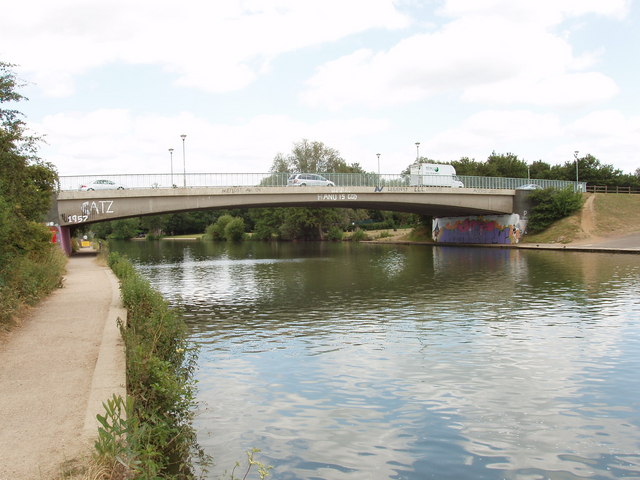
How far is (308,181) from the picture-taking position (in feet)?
158

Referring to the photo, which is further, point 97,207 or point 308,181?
point 308,181

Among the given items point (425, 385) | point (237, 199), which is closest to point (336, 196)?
point (237, 199)

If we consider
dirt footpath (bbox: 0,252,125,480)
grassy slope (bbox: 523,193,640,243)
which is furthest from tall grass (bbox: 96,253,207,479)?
grassy slope (bbox: 523,193,640,243)

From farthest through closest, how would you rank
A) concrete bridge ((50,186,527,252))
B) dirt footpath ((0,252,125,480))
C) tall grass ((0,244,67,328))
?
1. concrete bridge ((50,186,527,252))
2. tall grass ((0,244,67,328))
3. dirt footpath ((0,252,125,480))

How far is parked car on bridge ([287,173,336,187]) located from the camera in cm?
4769

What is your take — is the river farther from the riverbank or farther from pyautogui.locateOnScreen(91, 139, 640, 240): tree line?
pyautogui.locateOnScreen(91, 139, 640, 240): tree line

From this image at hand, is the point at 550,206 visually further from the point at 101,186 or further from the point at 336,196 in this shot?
the point at 101,186

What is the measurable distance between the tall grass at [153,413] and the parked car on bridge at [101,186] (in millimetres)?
31925

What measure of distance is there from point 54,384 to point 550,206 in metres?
54.5

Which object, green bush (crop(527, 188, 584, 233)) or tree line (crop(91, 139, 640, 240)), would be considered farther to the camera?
tree line (crop(91, 139, 640, 240))

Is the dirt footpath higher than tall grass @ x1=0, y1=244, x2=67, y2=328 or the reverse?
the reverse

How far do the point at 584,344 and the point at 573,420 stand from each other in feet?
15.7

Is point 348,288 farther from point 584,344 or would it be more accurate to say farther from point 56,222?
point 56,222

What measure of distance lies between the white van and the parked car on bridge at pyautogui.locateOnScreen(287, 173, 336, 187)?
26.6ft
